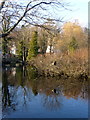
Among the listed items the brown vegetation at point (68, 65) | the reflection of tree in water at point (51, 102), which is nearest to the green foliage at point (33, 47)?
the brown vegetation at point (68, 65)

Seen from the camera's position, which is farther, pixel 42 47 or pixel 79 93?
pixel 42 47

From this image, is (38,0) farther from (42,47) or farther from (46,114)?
(42,47)

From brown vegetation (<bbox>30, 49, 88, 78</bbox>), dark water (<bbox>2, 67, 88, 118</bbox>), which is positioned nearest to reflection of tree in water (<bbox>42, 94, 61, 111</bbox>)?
dark water (<bbox>2, 67, 88, 118</bbox>)

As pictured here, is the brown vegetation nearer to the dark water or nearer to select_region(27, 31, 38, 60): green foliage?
the dark water

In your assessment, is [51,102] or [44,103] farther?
[51,102]

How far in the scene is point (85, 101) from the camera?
8.20 meters

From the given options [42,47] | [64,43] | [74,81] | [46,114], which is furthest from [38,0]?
[42,47]

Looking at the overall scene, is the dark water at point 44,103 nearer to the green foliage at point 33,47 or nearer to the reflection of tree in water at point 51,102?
the reflection of tree in water at point 51,102

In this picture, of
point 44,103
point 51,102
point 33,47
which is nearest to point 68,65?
point 51,102

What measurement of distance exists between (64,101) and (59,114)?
162 centimetres

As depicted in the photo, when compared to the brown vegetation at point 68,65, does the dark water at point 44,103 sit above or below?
below

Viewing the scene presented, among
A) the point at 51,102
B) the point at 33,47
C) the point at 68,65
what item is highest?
the point at 33,47

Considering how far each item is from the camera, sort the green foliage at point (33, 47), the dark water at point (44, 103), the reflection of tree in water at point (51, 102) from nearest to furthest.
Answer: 1. the dark water at point (44, 103)
2. the reflection of tree in water at point (51, 102)
3. the green foliage at point (33, 47)

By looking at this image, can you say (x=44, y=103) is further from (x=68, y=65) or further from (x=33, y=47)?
(x=33, y=47)
